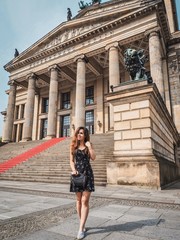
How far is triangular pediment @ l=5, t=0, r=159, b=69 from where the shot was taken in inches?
884

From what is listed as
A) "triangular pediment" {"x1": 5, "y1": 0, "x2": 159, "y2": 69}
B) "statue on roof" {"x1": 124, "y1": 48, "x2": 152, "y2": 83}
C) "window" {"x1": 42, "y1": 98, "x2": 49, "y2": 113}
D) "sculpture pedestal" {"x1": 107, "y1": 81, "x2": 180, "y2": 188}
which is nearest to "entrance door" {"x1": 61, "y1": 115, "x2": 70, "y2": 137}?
"window" {"x1": 42, "y1": 98, "x2": 49, "y2": 113}

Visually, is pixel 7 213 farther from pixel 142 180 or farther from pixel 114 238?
pixel 142 180

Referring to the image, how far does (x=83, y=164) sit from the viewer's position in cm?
304

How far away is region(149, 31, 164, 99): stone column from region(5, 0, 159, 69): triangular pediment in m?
3.99

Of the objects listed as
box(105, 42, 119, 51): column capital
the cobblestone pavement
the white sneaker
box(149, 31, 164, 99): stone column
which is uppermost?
box(105, 42, 119, 51): column capital

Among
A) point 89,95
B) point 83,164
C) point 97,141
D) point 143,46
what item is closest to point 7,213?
point 83,164

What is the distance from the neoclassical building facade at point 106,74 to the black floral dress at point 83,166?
595 centimetres

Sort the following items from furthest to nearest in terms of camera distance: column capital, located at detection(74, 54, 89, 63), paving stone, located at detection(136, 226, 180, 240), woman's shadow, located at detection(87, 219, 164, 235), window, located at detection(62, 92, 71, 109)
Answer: window, located at detection(62, 92, 71, 109) < column capital, located at detection(74, 54, 89, 63) < woman's shadow, located at detection(87, 219, 164, 235) < paving stone, located at detection(136, 226, 180, 240)

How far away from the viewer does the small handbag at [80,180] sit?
2.88 meters

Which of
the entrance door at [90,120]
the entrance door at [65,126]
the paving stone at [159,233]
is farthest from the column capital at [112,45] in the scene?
the paving stone at [159,233]

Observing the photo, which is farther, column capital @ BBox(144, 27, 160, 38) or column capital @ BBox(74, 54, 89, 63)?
column capital @ BBox(74, 54, 89, 63)

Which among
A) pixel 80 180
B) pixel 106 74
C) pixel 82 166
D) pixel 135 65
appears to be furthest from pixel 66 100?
pixel 80 180

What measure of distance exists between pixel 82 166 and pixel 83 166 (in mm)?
16

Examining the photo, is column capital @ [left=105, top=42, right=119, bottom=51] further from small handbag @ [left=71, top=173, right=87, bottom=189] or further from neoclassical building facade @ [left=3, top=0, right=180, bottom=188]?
small handbag @ [left=71, top=173, right=87, bottom=189]
